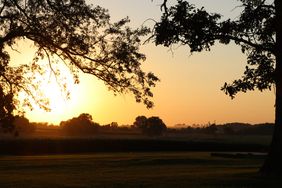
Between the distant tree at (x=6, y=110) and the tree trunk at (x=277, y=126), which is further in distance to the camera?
the distant tree at (x=6, y=110)

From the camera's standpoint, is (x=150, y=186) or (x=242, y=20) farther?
(x=242, y=20)

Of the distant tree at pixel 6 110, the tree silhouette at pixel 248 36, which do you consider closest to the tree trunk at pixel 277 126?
the tree silhouette at pixel 248 36

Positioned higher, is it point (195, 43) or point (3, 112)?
point (195, 43)

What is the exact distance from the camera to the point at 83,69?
120 feet

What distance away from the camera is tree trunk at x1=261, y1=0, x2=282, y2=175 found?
30062mm

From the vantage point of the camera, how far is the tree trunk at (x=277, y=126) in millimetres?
30062

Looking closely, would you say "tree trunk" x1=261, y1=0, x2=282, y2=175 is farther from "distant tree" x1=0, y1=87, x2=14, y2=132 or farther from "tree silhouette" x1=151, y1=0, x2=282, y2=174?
"distant tree" x1=0, y1=87, x2=14, y2=132

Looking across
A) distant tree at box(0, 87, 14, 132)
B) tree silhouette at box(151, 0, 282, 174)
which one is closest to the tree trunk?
tree silhouette at box(151, 0, 282, 174)

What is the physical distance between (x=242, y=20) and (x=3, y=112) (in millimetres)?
16273

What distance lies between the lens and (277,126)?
3058 centimetres

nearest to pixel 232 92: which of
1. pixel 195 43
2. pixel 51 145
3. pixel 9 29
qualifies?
pixel 195 43

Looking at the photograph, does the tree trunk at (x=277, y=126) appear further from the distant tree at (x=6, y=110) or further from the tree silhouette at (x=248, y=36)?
the distant tree at (x=6, y=110)

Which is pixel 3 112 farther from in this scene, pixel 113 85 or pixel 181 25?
pixel 181 25

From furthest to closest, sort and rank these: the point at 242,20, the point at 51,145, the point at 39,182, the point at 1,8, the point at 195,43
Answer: the point at 51,145, the point at 1,8, the point at 242,20, the point at 195,43, the point at 39,182
